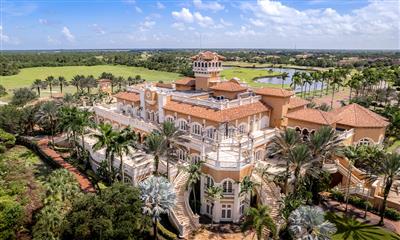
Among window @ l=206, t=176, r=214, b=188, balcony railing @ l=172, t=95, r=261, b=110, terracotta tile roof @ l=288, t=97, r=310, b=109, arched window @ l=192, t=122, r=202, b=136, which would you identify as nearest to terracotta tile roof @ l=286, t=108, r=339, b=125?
terracotta tile roof @ l=288, t=97, r=310, b=109

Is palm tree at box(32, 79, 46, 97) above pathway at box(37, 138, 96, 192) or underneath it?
above

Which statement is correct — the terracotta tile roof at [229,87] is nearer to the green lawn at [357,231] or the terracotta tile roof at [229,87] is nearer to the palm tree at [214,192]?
the palm tree at [214,192]

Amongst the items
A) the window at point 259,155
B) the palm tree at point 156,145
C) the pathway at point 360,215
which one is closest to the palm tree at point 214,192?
the palm tree at point 156,145

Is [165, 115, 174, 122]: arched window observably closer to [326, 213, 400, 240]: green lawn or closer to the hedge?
the hedge

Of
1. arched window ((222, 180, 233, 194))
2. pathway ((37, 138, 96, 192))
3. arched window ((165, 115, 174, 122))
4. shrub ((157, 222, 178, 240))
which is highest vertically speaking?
Result: arched window ((165, 115, 174, 122))

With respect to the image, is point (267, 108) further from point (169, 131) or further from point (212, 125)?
point (169, 131)

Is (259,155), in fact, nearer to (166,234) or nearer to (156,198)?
(166,234)

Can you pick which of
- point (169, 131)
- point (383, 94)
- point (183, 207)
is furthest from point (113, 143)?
point (383, 94)
